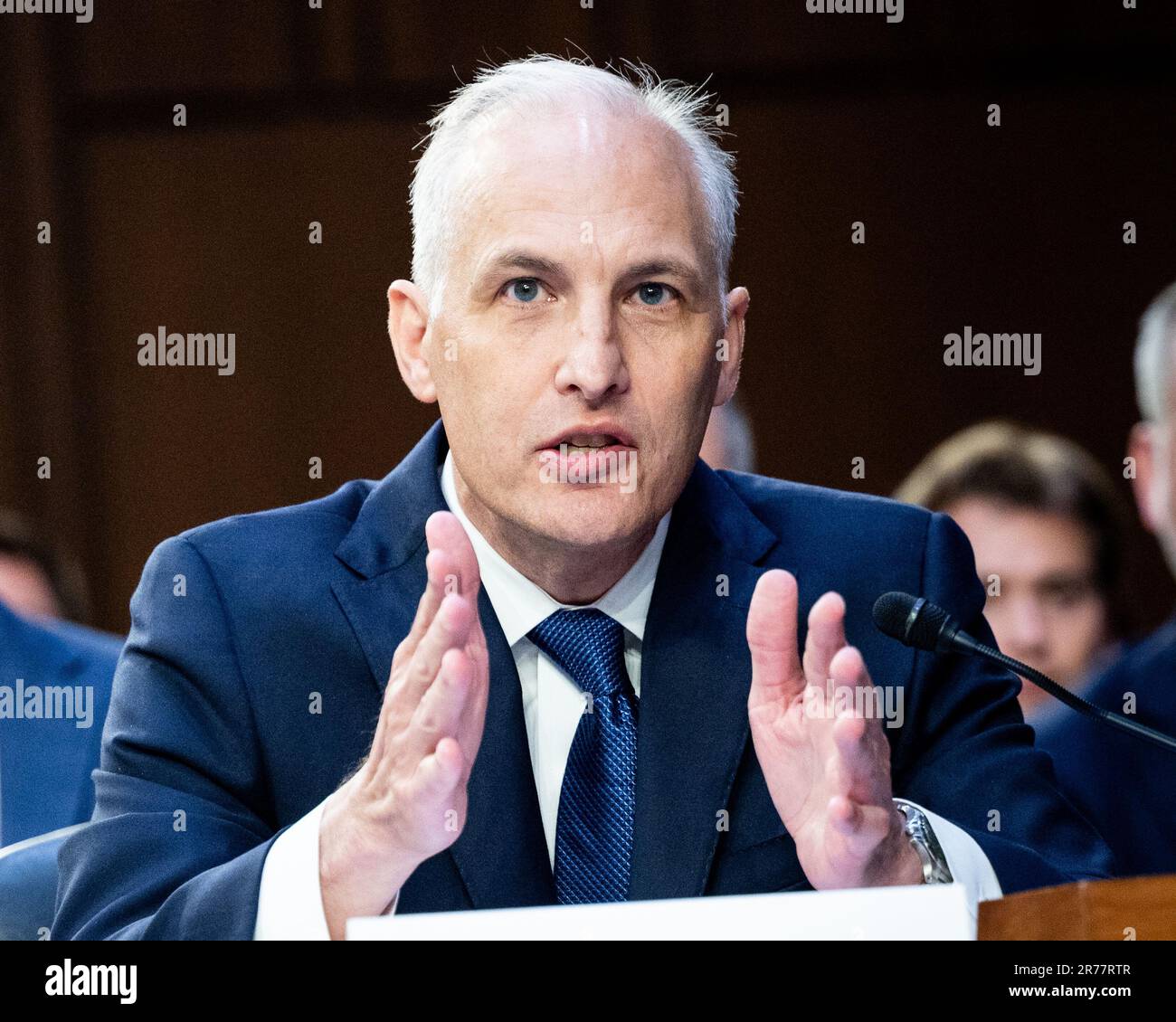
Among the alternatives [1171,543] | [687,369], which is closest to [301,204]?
[687,369]

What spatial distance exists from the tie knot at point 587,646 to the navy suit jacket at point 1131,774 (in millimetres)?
1038

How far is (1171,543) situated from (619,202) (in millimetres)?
1453

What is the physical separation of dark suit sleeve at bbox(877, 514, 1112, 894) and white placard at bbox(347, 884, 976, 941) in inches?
21.4

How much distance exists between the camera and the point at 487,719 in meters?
1.92

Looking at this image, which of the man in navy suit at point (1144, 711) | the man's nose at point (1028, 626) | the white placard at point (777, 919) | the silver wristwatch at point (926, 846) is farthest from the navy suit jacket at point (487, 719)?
the man's nose at point (1028, 626)

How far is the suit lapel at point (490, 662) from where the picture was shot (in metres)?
1.86

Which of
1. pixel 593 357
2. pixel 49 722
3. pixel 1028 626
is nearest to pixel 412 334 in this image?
pixel 593 357

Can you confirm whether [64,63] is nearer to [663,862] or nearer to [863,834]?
[663,862]

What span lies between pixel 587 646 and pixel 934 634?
0.50m

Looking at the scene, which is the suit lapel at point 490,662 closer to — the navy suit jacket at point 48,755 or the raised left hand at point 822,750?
the raised left hand at point 822,750

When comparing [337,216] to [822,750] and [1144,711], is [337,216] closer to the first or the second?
[822,750]

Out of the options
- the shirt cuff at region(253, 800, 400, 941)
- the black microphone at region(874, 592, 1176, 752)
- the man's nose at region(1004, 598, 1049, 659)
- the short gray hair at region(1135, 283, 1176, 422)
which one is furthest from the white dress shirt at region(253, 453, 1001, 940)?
the short gray hair at region(1135, 283, 1176, 422)

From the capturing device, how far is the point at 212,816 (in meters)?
1.83

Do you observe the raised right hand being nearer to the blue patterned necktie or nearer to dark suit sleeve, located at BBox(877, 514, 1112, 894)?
the blue patterned necktie
